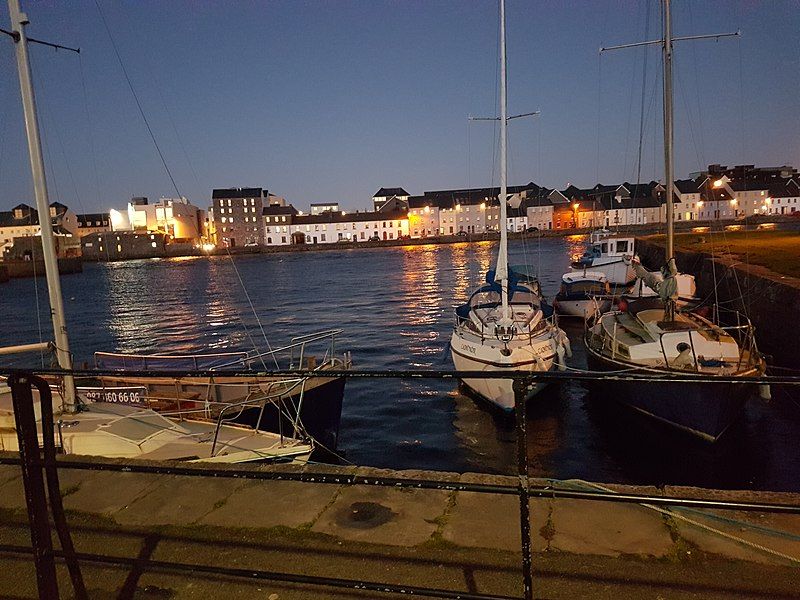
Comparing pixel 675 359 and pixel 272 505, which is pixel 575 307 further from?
pixel 272 505

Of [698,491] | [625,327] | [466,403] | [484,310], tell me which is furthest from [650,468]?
[698,491]

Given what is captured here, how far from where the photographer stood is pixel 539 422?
14.8 metres

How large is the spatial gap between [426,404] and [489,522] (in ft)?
44.2

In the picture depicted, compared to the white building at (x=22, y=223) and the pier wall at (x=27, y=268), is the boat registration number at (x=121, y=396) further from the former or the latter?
the white building at (x=22, y=223)

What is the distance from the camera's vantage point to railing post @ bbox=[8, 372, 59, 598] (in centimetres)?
238

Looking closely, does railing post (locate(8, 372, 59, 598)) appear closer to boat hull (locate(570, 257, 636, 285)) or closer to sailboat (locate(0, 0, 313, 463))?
sailboat (locate(0, 0, 313, 463))

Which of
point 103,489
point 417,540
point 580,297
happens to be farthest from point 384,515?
point 580,297

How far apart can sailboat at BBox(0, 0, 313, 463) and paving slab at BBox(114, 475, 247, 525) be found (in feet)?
11.6

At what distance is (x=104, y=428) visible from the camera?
863cm

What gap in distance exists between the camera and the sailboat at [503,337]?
47.2 feet

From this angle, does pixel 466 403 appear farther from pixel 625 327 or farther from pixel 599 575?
pixel 599 575

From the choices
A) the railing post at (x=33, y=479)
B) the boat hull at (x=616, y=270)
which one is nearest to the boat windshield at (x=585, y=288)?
the boat hull at (x=616, y=270)

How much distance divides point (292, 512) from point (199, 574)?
0.85m

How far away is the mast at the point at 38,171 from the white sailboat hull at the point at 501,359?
8.87 m
